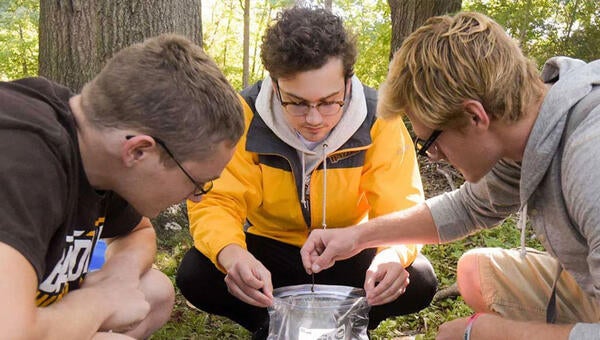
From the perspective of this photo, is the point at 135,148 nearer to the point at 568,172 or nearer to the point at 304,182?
the point at 304,182

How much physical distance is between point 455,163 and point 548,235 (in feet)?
1.28

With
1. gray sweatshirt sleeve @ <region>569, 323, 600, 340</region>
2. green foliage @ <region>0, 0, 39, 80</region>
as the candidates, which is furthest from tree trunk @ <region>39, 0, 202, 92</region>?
green foliage @ <region>0, 0, 39, 80</region>

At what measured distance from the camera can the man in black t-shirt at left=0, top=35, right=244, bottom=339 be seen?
1.41 metres

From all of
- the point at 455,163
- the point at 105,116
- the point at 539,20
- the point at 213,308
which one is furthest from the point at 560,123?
the point at 539,20

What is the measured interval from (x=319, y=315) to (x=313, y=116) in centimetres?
82

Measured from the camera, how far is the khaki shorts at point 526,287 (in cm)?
233

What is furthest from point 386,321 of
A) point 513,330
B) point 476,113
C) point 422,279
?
point 476,113

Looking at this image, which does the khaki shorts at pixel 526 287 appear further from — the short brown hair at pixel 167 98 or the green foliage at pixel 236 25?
the green foliage at pixel 236 25

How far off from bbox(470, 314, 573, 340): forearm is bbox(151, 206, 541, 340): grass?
95cm

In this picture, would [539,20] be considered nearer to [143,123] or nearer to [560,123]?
[560,123]

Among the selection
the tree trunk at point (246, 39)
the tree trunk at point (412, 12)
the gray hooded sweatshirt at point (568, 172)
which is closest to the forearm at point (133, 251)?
the gray hooded sweatshirt at point (568, 172)

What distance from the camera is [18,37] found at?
33.3 feet

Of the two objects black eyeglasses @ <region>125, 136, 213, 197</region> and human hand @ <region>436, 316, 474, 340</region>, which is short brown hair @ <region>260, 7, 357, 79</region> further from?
human hand @ <region>436, 316, 474, 340</region>

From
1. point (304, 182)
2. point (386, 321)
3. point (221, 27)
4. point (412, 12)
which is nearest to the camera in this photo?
point (304, 182)
